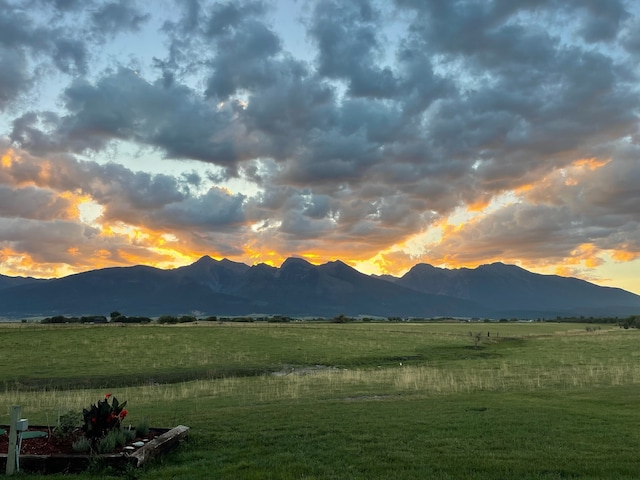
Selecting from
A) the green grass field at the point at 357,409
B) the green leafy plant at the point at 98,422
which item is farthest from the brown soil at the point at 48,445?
the green grass field at the point at 357,409

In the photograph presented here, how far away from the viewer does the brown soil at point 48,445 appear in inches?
551

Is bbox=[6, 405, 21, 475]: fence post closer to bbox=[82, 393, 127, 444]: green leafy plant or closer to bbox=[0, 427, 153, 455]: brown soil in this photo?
bbox=[0, 427, 153, 455]: brown soil

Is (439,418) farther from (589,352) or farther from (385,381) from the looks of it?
(589,352)

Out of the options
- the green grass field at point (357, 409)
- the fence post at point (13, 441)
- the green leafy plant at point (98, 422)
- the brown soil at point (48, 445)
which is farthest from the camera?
the green leafy plant at point (98, 422)

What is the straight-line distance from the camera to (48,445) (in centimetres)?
1462

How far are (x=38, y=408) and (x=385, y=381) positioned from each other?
2197 cm

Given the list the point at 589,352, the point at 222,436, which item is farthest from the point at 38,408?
the point at 589,352

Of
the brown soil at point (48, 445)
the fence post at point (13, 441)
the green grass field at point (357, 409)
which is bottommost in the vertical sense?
the green grass field at point (357, 409)

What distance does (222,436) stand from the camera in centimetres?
1681

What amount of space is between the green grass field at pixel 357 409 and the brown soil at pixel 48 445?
223 centimetres

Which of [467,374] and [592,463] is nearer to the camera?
[592,463]

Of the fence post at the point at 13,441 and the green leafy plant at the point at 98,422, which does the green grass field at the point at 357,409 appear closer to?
the green leafy plant at the point at 98,422

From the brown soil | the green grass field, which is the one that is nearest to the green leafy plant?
the brown soil

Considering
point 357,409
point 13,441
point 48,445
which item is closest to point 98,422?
point 48,445
